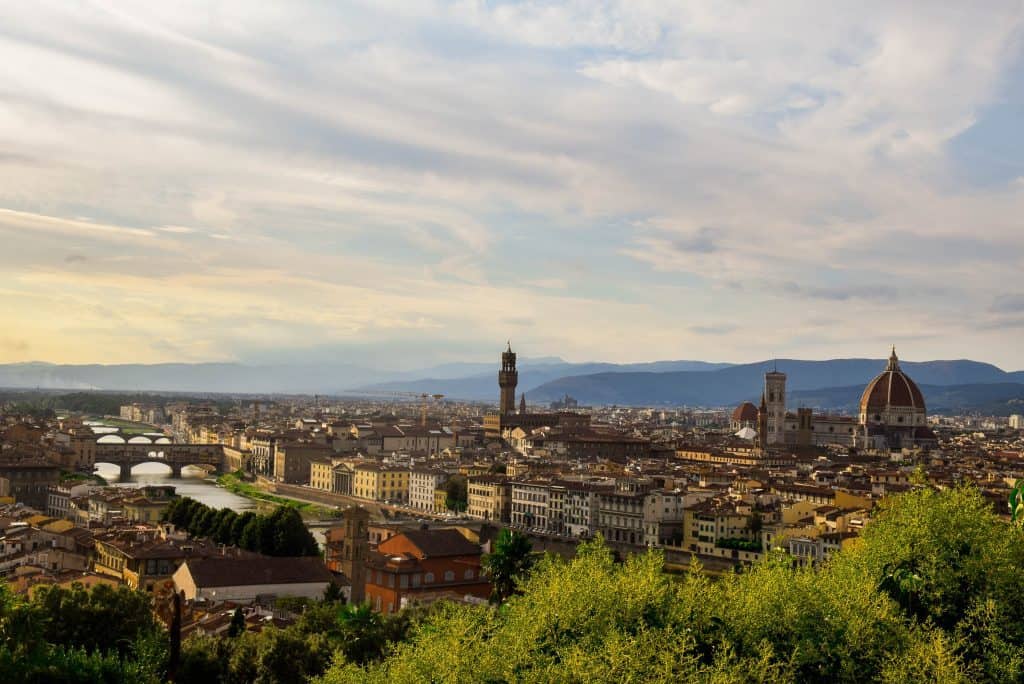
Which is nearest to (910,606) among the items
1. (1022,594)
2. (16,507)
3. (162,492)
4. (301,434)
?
(1022,594)

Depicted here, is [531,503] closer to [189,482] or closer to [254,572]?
[254,572]

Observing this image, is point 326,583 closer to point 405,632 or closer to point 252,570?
point 252,570

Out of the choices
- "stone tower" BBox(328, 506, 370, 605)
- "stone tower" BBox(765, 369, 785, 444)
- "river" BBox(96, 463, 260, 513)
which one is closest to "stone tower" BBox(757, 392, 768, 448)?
"stone tower" BBox(765, 369, 785, 444)

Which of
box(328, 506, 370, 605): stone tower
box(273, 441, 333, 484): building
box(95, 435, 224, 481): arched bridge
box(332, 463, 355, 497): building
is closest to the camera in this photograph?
box(328, 506, 370, 605): stone tower

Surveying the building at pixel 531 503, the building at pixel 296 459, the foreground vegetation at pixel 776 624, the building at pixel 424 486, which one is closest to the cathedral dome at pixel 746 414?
the building at pixel 296 459

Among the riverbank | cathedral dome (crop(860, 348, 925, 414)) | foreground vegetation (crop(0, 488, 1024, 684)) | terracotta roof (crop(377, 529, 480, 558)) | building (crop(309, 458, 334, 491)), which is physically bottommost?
the riverbank

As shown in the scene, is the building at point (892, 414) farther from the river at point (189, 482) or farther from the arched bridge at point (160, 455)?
the arched bridge at point (160, 455)

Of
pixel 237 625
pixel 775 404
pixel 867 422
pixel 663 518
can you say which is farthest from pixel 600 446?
pixel 237 625

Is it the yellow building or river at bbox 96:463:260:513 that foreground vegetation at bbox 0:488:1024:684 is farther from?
the yellow building
